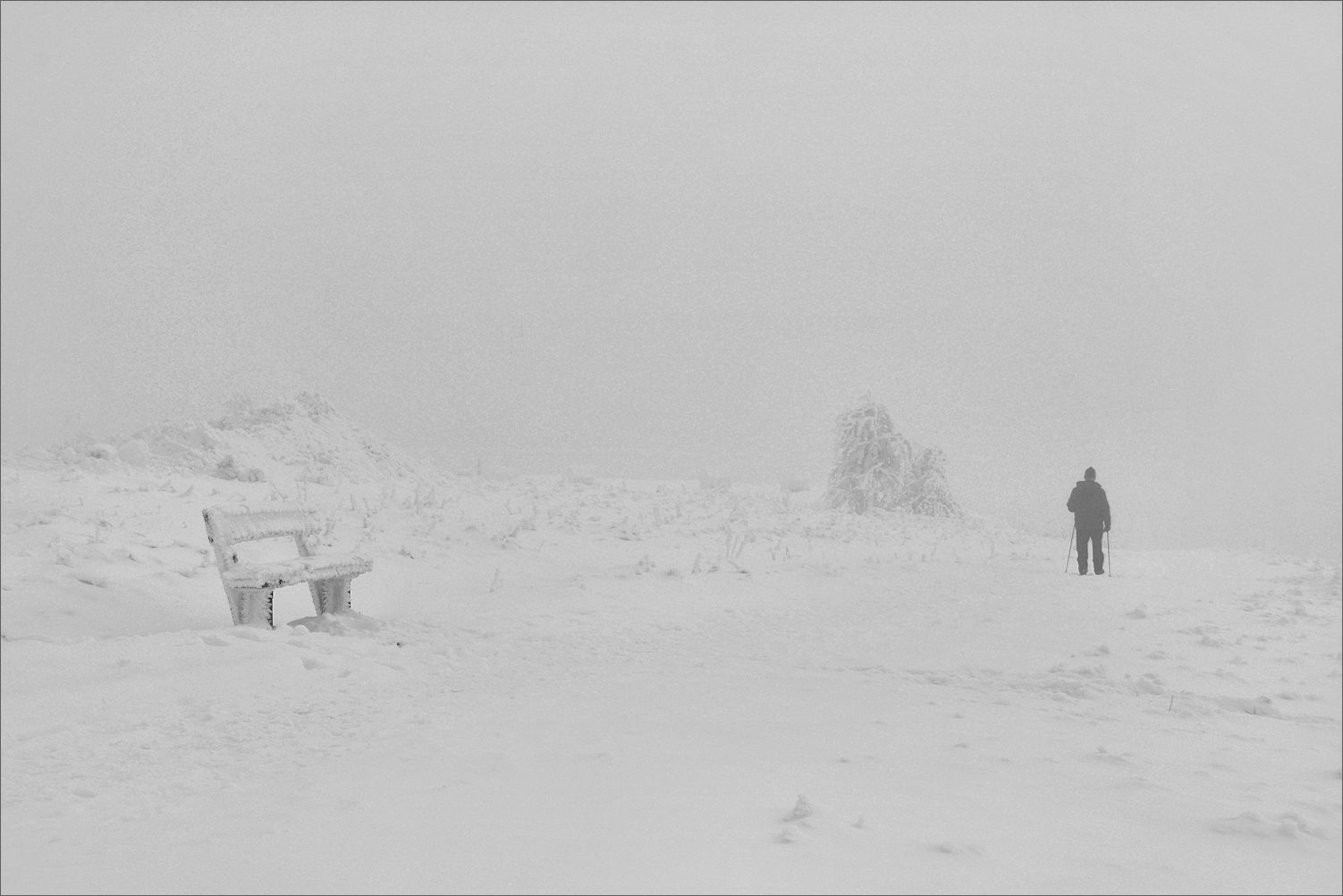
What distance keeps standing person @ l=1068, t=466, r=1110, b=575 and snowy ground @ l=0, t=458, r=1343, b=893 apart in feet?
10.2

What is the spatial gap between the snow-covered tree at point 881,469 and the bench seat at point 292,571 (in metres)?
24.4

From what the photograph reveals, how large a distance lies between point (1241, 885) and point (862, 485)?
2850cm

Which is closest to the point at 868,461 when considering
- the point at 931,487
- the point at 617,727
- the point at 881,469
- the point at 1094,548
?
the point at 881,469

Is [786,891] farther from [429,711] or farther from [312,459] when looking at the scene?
[312,459]

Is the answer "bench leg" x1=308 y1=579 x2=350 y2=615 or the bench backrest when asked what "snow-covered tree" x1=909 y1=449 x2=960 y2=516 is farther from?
the bench backrest

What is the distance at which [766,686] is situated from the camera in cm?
705

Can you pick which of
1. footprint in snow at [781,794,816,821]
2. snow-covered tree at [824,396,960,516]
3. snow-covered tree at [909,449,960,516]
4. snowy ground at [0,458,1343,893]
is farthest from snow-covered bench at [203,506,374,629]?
snow-covered tree at [909,449,960,516]

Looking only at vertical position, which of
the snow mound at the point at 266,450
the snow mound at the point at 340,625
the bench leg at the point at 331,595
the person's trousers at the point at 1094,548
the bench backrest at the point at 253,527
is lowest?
the person's trousers at the point at 1094,548

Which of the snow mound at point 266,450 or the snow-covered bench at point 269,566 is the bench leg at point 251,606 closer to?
the snow-covered bench at point 269,566

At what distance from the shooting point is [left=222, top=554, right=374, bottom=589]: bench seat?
7402 millimetres

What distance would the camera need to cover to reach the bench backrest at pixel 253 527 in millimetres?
7625

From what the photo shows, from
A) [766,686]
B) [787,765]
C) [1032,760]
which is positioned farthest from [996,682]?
[787,765]

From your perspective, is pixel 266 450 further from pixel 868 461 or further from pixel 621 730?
pixel 868 461

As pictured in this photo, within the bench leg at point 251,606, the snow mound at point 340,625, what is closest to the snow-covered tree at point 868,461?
the snow mound at point 340,625
